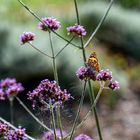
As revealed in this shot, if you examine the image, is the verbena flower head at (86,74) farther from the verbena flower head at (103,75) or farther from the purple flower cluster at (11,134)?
the purple flower cluster at (11,134)

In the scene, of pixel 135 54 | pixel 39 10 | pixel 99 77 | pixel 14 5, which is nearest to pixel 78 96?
pixel 135 54

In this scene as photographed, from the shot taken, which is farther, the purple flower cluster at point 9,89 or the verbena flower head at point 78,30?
the purple flower cluster at point 9,89

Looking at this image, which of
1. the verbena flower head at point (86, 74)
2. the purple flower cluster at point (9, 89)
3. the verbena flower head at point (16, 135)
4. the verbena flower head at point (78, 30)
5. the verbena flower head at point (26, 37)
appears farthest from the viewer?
the purple flower cluster at point (9, 89)

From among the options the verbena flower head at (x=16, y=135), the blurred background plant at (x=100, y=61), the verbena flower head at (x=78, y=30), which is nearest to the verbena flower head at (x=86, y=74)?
the verbena flower head at (x=78, y=30)

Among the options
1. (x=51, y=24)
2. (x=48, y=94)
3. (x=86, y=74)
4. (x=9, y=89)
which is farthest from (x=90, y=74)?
(x=9, y=89)

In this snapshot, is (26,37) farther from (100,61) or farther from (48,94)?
(100,61)

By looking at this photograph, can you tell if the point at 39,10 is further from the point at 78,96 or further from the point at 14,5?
the point at 78,96

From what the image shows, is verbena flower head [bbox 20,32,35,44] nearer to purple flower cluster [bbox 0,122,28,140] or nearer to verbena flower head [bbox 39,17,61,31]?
verbena flower head [bbox 39,17,61,31]

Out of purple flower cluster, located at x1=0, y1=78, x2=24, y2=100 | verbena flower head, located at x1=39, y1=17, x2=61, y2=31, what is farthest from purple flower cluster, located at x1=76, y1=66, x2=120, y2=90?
purple flower cluster, located at x1=0, y1=78, x2=24, y2=100

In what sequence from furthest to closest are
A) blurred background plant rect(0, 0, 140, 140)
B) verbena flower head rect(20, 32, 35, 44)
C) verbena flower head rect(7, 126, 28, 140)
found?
blurred background plant rect(0, 0, 140, 140)
verbena flower head rect(20, 32, 35, 44)
verbena flower head rect(7, 126, 28, 140)

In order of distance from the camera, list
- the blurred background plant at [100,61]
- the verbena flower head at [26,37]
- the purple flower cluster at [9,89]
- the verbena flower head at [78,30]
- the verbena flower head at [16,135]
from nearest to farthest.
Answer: the verbena flower head at [16,135], the verbena flower head at [78,30], the verbena flower head at [26,37], the purple flower cluster at [9,89], the blurred background plant at [100,61]
